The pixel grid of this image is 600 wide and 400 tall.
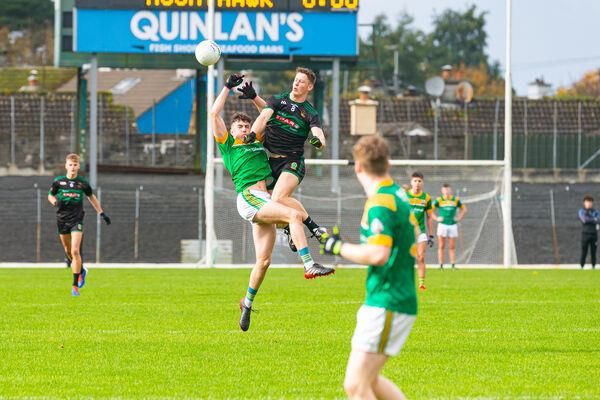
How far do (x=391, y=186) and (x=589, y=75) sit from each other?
330 feet

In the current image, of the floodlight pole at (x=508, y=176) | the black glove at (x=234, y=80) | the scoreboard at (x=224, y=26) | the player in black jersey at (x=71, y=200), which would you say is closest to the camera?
the black glove at (x=234, y=80)

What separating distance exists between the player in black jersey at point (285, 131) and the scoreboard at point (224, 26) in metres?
23.4

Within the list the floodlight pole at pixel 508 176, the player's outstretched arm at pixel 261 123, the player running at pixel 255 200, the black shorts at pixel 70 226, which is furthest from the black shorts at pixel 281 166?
the floodlight pole at pixel 508 176

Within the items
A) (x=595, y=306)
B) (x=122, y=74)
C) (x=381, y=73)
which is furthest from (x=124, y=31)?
(x=381, y=73)

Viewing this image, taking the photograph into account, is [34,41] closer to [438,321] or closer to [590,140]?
[590,140]

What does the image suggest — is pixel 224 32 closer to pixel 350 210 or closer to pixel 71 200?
pixel 350 210

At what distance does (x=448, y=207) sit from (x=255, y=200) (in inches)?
732

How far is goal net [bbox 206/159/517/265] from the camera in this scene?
1316 inches

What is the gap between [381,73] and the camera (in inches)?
4227

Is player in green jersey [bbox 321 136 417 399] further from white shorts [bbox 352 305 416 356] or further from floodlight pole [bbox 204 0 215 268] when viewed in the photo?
floodlight pole [bbox 204 0 215 268]

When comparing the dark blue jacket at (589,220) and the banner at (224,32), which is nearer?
the dark blue jacket at (589,220)

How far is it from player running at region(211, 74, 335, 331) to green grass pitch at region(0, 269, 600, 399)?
27.5 inches

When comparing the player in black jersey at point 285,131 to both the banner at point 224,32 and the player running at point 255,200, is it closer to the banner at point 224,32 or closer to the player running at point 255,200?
the player running at point 255,200

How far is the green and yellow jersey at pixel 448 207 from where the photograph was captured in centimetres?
3156
